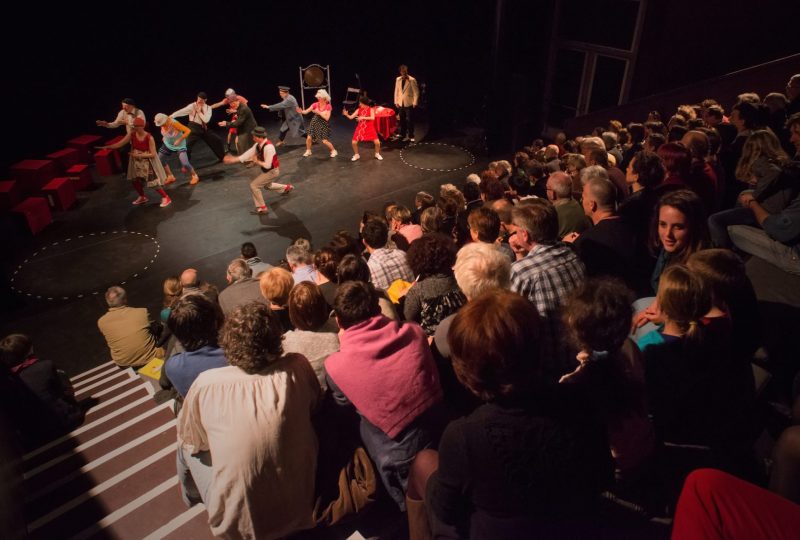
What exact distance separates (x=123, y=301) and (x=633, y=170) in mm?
4726

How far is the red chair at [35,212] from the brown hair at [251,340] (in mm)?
6655

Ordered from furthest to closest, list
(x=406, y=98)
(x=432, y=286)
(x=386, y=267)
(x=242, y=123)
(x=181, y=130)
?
(x=406, y=98) → (x=242, y=123) → (x=181, y=130) → (x=386, y=267) → (x=432, y=286)

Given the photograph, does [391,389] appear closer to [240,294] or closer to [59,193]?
[240,294]

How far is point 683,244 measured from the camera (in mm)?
3100

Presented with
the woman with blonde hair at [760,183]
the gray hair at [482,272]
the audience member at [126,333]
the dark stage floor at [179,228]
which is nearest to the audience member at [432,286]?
the gray hair at [482,272]

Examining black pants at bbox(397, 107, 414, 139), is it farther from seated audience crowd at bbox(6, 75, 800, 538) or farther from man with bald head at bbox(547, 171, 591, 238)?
seated audience crowd at bbox(6, 75, 800, 538)

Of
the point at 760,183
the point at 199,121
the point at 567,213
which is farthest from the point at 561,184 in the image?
the point at 199,121

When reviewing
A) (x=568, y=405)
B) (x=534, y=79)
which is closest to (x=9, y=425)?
(x=568, y=405)

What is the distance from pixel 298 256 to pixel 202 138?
6068 millimetres

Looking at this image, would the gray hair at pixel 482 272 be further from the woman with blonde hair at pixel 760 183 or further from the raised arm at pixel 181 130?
the raised arm at pixel 181 130

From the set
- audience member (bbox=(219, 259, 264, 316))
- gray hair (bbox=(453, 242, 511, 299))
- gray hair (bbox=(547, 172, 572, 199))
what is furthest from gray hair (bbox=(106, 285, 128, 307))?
gray hair (bbox=(547, 172, 572, 199))

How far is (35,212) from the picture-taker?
715 cm

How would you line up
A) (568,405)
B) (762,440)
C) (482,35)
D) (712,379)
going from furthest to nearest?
1. (482,35)
2. (762,440)
3. (712,379)
4. (568,405)

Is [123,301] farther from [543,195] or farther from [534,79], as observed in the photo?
[534,79]
